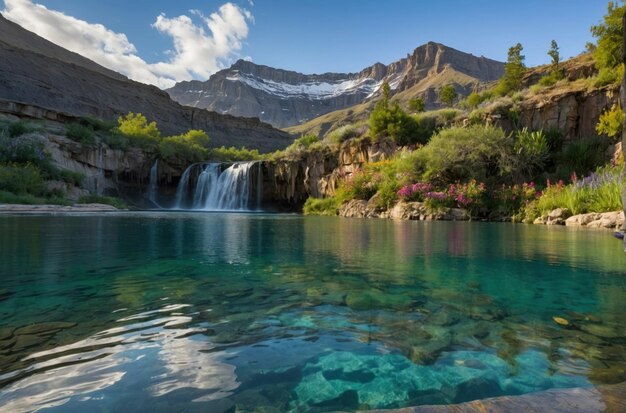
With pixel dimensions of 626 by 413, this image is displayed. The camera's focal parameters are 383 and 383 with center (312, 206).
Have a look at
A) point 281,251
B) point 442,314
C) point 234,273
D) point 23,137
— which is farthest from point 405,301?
point 23,137

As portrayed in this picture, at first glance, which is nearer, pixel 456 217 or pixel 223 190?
pixel 456 217

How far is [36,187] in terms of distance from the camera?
23609mm

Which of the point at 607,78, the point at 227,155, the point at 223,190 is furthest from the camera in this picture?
the point at 227,155

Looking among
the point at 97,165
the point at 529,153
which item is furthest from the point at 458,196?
the point at 97,165

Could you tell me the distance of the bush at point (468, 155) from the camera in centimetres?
1973

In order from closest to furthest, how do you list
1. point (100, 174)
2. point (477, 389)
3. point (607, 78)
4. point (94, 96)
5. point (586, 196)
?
point (477, 389)
point (586, 196)
point (607, 78)
point (100, 174)
point (94, 96)

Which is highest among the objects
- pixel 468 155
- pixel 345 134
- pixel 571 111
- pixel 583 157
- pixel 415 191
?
pixel 345 134

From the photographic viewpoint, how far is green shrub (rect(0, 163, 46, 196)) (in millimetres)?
22266

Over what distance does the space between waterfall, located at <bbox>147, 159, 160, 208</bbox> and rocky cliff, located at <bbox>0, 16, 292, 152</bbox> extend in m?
10.5

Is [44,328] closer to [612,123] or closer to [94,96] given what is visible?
[612,123]

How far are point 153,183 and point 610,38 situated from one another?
124 feet

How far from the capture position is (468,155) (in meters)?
20.0

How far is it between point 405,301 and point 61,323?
2759 mm

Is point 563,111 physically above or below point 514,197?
above
